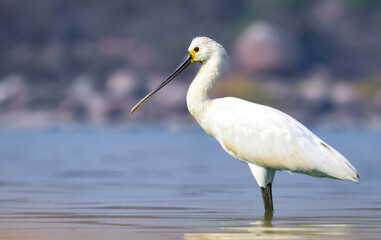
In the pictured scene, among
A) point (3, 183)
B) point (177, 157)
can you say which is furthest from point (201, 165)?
point (3, 183)

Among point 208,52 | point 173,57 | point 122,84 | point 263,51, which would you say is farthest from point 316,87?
point 208,52

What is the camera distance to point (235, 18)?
5891 cm

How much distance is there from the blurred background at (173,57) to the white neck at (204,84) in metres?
32.8

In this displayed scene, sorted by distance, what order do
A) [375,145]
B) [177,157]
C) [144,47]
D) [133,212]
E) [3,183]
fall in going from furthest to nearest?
[144,47]
[375,145]
[177,157]
[3,183]
[133,212]

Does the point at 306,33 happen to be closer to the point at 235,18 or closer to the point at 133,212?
the point at 235,18

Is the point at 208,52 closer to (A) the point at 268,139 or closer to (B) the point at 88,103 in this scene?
(A) the point at 268,139

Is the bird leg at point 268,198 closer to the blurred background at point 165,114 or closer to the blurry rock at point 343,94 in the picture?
the blurred background at point 165,114

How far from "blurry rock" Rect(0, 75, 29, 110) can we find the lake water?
76.6ft

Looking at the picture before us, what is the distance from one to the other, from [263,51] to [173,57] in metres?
4.42

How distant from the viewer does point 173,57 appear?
5353cm

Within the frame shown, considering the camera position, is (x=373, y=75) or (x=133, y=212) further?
(x=373, y=75)

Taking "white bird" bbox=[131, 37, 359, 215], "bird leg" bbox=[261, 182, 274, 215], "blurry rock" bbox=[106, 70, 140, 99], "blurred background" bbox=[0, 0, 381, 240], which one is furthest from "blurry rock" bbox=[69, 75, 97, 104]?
"bird leg" bbox=[261, 182, 274, 215]

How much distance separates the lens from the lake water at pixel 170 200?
9516 mm

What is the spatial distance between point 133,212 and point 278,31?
4274 cm
